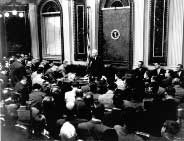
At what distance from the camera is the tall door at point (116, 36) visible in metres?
11.0

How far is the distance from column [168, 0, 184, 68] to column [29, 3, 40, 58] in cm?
677

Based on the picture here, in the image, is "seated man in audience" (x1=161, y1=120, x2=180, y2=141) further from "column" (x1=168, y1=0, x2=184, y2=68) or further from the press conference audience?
"column" (x1=168, y1=0, x2=184, y2=68)

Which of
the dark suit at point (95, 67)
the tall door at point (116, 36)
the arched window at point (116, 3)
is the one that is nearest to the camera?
the dark suit at point (95, 67)

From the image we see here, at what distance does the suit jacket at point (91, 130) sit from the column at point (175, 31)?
18.6 ft

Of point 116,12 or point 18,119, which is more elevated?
point 116,12

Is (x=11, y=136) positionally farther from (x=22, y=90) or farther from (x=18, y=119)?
(x=22, y=90)

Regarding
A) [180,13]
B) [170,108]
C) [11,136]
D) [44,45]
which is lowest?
[11,136]

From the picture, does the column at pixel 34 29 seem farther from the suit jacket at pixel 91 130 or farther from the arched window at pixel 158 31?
the suit jacket at pixel 91 130

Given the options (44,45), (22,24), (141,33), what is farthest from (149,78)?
(22,24)

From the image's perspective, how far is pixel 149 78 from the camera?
337 inches

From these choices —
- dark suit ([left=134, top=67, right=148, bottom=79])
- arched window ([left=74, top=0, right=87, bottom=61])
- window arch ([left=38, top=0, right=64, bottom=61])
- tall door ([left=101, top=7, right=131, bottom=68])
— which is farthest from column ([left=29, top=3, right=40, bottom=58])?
dark suit ([left=134, top=67, right=148, bottom=79])

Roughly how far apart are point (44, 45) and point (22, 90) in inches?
300

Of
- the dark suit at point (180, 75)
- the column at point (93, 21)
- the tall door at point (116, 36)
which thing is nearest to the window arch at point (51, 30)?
the column at point (93, 21)

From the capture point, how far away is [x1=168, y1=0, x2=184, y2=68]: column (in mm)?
9263
